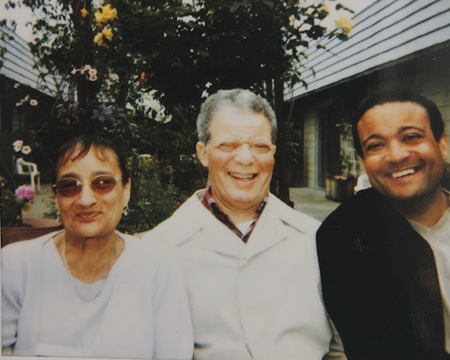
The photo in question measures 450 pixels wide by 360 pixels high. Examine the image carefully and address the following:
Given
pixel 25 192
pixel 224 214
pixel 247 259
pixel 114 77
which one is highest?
pixel 114 77

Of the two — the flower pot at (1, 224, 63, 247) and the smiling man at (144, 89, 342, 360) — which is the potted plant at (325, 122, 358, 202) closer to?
the smiling man at (144, 89, 342, 360)

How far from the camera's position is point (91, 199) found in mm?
1949

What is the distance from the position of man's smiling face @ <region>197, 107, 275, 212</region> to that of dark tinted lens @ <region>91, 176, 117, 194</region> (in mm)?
418

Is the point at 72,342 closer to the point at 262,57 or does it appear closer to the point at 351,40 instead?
the point at 262,57

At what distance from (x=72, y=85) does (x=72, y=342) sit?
1189mm

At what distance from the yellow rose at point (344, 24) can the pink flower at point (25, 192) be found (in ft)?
5.25

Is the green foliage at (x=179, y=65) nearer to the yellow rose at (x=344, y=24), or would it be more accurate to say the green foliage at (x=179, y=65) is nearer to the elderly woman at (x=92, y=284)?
the yellow rose at (x=344, y=24)

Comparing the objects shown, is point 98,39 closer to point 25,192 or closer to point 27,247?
point 25,192

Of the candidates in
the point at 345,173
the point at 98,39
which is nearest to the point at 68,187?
the point at 98,39

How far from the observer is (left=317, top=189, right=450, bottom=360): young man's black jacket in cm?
190

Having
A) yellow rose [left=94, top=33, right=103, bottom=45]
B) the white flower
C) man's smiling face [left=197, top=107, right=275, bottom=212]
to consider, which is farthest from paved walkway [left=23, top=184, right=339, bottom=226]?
yellow rose [left=94, top=33, right=103, bottom=45]

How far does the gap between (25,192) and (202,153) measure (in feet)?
2.93

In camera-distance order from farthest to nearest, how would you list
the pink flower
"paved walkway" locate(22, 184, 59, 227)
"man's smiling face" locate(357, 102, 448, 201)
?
the pink flower → "paved walkway" locate(22, 184, 59, 227) → "man's smiling face" locate(357, 102, 448, 201)

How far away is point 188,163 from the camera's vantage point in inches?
84.3
